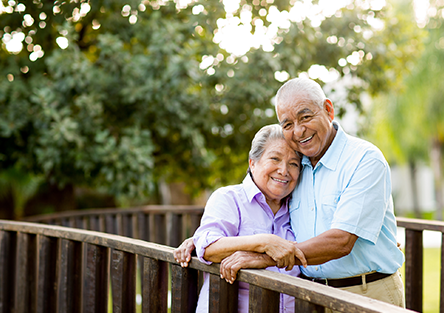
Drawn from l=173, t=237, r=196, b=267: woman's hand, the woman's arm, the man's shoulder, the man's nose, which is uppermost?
the man's nose

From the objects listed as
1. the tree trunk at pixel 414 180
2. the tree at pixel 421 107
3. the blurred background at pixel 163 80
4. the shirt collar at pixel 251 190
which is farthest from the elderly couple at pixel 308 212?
the tree trunk at pixel 414 180

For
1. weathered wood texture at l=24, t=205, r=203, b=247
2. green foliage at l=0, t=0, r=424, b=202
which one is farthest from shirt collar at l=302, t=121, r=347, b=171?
weathered wood texture at l=24, t=205, r=203, b=247

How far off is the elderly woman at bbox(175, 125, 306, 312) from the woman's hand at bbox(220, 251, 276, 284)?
6cm

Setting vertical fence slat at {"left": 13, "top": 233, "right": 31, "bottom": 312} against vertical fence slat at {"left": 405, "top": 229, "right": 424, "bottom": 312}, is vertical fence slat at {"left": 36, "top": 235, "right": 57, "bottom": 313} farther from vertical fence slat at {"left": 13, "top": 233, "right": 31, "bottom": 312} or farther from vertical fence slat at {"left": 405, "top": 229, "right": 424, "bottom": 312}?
vertical fence slat at {"left": 405, "top": 229, "right": 424, "bottom": 312}

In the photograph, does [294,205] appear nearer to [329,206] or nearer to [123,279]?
[329,206]

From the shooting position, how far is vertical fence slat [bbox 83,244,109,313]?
8.13ft

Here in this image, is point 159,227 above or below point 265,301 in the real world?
below

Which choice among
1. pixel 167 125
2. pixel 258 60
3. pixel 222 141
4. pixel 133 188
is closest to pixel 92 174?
pixel 133 188

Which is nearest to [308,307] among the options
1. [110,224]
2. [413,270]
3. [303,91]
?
[303,91]

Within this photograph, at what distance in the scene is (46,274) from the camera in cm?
278

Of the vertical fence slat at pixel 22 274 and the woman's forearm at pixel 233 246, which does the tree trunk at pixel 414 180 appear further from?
the woman's forearm at pixel 233 246

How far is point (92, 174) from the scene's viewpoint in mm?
5238

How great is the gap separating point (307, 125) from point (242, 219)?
59 centimetres

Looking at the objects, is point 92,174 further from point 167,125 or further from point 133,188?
point 167,125
